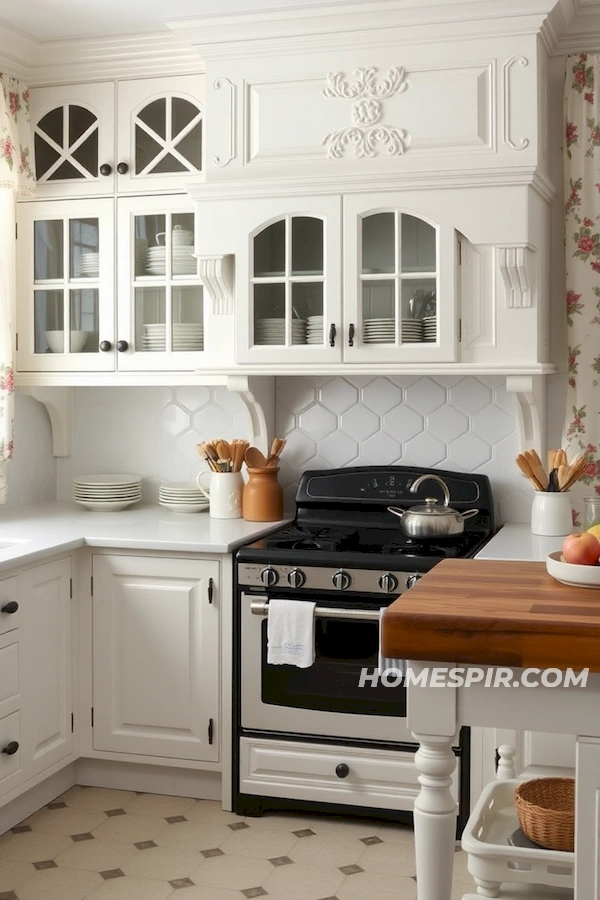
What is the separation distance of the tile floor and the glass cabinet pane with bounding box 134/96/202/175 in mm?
2234

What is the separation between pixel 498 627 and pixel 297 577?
151 cm

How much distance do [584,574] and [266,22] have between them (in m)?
2.27

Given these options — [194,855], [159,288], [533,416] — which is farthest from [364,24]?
[194,855]

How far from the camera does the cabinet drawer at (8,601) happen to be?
3234mm

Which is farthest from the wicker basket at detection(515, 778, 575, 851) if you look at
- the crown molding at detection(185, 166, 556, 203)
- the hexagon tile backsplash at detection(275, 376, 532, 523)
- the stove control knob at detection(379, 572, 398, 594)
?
the crown molding at detection(185, 166, 556, 203)

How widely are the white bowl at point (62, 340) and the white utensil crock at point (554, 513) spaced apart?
177cm

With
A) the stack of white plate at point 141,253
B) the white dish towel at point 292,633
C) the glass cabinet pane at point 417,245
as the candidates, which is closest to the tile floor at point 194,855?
the white dish towel at point 292,633

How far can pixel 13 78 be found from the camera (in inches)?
158

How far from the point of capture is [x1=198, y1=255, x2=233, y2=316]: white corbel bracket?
368cm

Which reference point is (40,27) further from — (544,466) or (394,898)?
(394,898)

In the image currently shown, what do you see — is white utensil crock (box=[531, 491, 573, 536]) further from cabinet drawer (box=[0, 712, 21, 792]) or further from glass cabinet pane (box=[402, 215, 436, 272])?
cabinet drawer (box=[0, 712, 21, 792])

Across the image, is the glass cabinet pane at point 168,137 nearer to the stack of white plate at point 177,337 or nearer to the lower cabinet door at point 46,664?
the stack of white plate at point 177,337

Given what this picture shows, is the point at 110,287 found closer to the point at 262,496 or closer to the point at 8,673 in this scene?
the point at 262,496

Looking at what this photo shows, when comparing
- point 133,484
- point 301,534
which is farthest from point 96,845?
point 133,484
